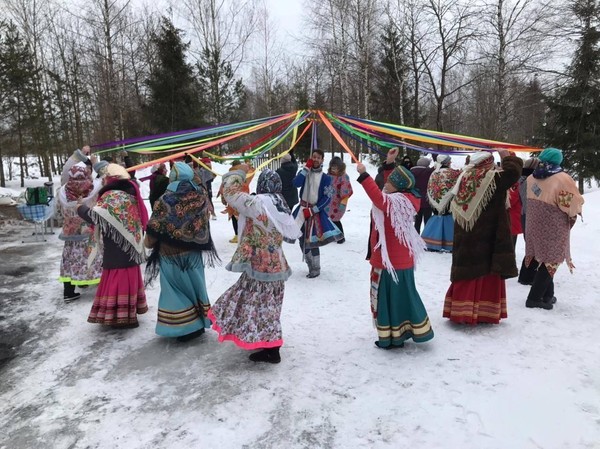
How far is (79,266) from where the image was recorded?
5.16 m

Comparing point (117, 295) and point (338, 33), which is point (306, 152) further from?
point (117, 295)

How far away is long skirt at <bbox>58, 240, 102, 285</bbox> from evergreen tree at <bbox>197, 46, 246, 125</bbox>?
54.9ft

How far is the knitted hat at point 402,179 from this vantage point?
3.60 metres

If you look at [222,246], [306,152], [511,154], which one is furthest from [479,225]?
[306,152]

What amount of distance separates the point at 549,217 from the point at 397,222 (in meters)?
2.19

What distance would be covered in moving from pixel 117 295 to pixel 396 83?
751 inches

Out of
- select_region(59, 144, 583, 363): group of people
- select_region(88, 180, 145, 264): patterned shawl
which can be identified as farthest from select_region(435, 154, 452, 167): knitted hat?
select_region(88, 180, 145, 264): patterned shawl

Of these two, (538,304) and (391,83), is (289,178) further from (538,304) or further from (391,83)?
(391,83)

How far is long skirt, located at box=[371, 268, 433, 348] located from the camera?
3598 mm

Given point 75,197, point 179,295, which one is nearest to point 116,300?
point 179,295

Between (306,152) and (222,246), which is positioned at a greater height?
(306,152)

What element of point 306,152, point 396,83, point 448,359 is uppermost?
point 396,83

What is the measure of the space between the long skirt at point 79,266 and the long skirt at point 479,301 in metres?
4.18

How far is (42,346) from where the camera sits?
157 inches
